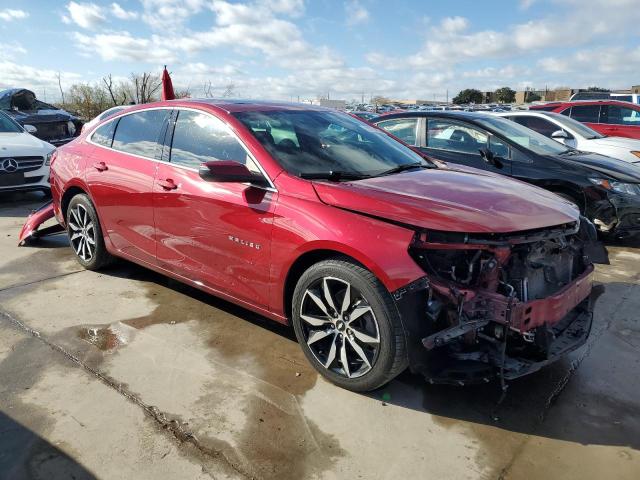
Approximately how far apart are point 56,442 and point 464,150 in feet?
17.7

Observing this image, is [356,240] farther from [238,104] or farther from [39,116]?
[39,116]

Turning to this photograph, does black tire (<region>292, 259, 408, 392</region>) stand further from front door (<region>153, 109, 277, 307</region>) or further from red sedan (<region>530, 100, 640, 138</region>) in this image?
red sedan (<region>530, 100, 640, 138</region>)

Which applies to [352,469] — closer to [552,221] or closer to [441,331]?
Answer: [441,331]

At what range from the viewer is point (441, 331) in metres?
2.55

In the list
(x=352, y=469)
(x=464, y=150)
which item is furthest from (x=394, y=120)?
(x=352, y=469)

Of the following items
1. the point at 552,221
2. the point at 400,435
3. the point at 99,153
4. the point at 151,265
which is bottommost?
the point at 400,435

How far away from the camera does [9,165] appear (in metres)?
7.65

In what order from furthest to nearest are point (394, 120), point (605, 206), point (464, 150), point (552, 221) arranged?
point (394, 120)
point (464, 150)
point (605, 206)
point (552, 221)

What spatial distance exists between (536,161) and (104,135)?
15.5ft

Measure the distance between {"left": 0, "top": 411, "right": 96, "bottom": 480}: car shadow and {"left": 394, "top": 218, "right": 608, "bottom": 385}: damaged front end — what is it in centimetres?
A: 169

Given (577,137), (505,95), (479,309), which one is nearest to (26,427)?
(479,309)

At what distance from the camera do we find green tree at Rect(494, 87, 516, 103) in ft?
191

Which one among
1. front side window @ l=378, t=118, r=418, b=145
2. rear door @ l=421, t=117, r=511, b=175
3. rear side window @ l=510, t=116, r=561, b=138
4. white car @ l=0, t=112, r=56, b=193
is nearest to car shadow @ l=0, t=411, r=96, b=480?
rear door @ l=421, t=117, r=511, b=175

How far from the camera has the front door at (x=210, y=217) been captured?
3.22 meters
